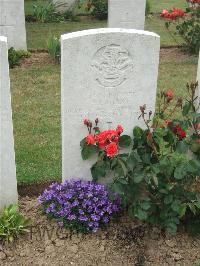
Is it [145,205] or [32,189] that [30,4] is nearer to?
[32,189]

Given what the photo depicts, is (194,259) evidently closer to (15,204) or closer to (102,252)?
(102,252)

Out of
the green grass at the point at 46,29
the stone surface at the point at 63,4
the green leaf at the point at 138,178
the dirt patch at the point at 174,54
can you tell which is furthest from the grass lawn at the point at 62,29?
the green leaf at the point at 138,178

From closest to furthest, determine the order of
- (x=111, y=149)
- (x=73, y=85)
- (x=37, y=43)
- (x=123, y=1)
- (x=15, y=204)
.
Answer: (x=111, y=149) → (x=73, y=85) → (x=15, y=204) → (x=123, y=1) → (x=37, y=43)

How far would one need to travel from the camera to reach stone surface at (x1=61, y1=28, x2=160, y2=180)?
12.4 ft

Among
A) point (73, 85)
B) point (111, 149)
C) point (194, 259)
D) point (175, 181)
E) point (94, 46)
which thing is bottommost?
point (194, 259)

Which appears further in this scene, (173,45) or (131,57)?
(173,45)

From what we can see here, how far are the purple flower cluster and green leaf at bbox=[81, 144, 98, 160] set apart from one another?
0.24 meters

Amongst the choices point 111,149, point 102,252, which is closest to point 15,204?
point 102,252

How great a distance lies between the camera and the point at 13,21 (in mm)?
8750

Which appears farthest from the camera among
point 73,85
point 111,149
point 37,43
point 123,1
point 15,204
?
point 37,43

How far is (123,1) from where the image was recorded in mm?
8742

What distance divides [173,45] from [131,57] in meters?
6.74

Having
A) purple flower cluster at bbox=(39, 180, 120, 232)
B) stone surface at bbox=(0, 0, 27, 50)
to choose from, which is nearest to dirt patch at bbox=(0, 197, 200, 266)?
purple flower cluster at bbox=(39, 180, 120, 232)

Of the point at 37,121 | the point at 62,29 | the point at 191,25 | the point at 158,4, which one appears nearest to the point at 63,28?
the point at 62,29
